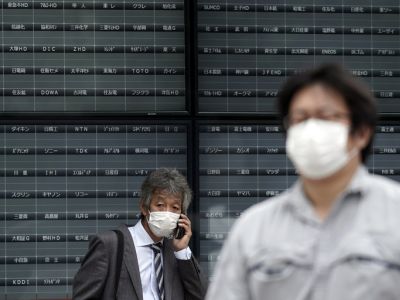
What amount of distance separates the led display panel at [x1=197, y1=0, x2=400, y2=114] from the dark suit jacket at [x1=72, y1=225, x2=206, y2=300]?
1.62 meters

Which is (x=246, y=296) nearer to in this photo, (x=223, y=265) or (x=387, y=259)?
(x=223, y=265)

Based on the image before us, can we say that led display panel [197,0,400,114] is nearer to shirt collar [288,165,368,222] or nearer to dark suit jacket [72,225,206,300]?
dark suit jacket [72,225,206,300]

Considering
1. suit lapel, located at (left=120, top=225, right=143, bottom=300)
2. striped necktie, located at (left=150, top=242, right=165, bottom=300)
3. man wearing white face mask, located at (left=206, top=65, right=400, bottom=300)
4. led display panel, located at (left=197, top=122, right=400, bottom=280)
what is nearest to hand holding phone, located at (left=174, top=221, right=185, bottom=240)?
striped necktie, located at (left=150, top=242, right=165, bottom=300)

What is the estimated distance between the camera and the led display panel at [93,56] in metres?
6.85

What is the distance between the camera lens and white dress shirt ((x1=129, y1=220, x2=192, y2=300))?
18.2 feet

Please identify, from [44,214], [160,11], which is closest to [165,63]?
[160,11]

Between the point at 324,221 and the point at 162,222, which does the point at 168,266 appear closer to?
the point at 162,222

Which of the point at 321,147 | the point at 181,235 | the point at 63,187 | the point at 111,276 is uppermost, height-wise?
the point at 321,147

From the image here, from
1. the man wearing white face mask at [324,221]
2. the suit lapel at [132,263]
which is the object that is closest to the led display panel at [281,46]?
the suit lapel at [132,263]

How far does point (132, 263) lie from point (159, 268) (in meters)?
0.21

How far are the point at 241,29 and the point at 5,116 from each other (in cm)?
172

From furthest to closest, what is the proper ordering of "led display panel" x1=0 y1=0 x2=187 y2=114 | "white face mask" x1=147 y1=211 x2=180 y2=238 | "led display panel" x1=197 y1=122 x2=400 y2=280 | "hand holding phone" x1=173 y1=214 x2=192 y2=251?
"led display panel" x1=197 y1=122 x2=400 y2=280 < "led display panel" x1=0 y1=0 x2=187 y2=114 < "hand holding phone" x1=173 y1=214 x2=192 y2=251 < "white face mask" x1=147 y1=211 x2=180 y2=238

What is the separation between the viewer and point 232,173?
7.03 m

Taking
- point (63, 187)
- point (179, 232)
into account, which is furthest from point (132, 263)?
point (63, 187)
